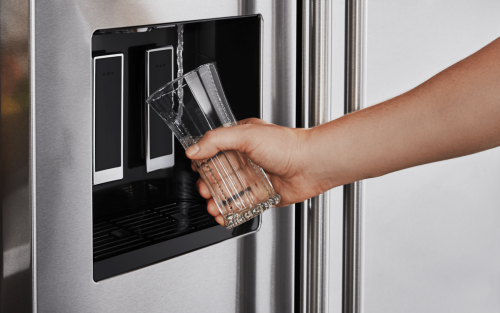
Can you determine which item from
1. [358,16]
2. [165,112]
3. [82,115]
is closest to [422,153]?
[358,16]

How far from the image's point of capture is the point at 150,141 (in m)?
0.84

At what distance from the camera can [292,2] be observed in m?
0.87

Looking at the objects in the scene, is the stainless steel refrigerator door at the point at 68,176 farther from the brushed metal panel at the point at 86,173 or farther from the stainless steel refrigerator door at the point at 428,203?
the stainless steel refrigerator door at the point at 428,203

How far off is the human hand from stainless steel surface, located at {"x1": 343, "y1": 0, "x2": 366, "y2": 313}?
0.11m

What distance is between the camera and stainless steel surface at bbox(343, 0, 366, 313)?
92 centimetres

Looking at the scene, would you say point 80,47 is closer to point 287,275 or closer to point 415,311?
point 287,275

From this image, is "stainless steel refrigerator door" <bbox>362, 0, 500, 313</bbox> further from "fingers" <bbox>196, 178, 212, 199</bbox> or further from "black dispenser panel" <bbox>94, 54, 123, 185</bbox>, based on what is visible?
"black dispenser panel" <bbox>94, 54, 123, 185</bbox>

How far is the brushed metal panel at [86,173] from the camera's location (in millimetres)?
618

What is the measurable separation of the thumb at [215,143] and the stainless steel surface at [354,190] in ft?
0.94

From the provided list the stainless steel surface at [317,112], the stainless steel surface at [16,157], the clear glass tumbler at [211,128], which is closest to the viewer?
the stainless steel surface at [16,157]

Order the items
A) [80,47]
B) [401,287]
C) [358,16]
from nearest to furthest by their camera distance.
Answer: [80,47], [358,16], [401,287]

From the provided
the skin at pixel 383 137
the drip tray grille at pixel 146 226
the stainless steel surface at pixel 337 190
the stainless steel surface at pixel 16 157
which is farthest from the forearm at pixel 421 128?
the stainless steel surface at pixel 16 157

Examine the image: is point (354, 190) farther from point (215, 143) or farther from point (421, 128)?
point (215, 143)

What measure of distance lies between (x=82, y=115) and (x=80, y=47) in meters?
0.08
